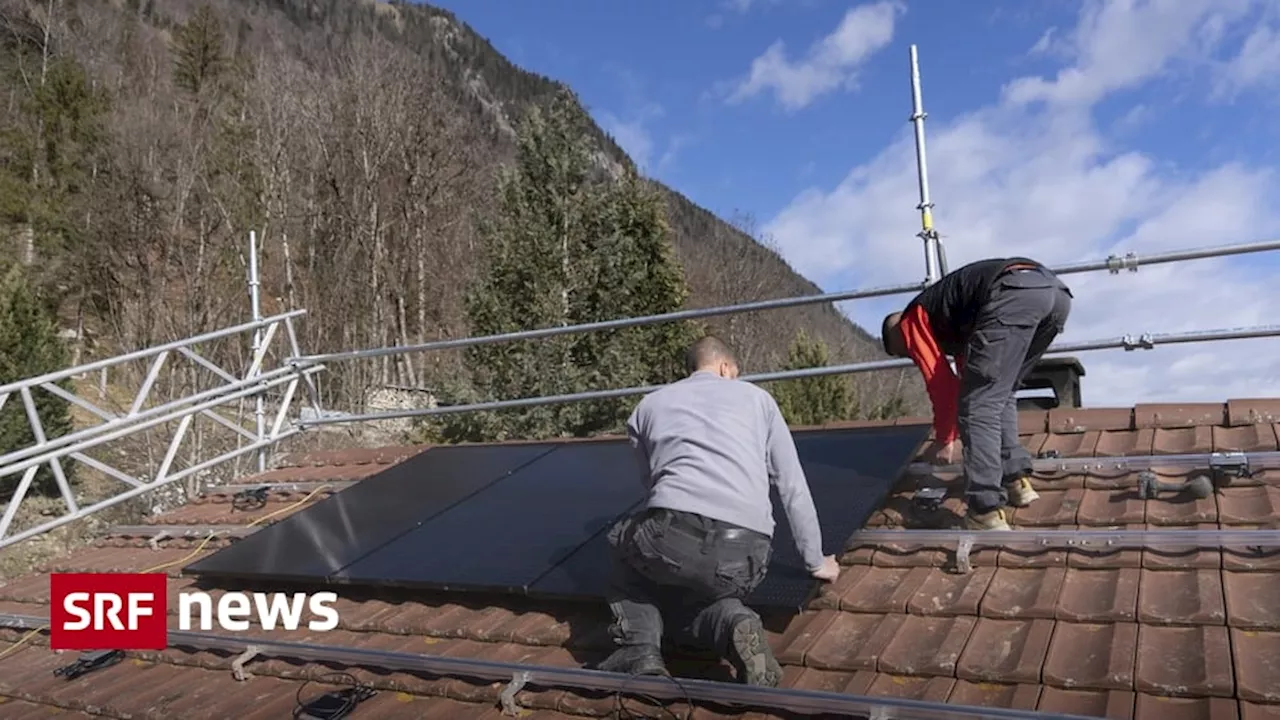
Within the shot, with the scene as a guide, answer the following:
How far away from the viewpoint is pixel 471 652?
3316 millimetres

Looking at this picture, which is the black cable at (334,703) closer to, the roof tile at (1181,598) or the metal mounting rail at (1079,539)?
the metal mounting rail at (1079,539)

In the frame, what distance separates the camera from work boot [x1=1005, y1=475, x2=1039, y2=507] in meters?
3.64

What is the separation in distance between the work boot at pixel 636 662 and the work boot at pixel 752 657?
266 millimetres

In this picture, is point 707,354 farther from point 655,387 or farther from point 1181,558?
point 1181,558

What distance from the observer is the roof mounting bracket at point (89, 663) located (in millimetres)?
3818

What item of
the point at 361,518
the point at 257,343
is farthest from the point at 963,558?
the point at 257,343

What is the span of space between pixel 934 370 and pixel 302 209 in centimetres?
2573

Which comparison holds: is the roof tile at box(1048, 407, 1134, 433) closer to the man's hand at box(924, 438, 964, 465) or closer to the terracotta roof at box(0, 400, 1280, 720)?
the terracotta roof at box(0, 400, 1280, 720)

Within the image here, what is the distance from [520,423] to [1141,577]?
13437 millimetres

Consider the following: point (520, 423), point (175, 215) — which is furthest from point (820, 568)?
point (175, 215)

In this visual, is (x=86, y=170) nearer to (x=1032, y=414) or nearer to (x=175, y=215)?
(x=175, y=215)

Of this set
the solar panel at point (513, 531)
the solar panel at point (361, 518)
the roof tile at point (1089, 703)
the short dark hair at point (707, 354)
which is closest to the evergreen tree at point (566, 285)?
the solar panel at point (361, 518)

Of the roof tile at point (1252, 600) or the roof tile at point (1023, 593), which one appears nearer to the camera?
the roof tile at point (1252, 600)

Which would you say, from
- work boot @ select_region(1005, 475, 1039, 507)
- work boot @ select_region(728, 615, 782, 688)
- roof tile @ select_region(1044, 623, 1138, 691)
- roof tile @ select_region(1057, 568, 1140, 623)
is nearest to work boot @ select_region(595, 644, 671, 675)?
work boot @ select_region(728, 615, 782, 688)
